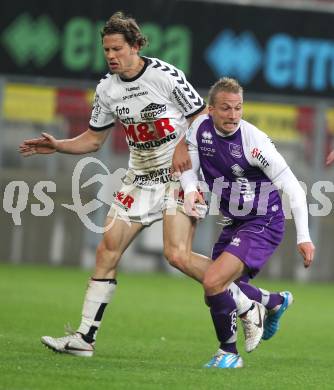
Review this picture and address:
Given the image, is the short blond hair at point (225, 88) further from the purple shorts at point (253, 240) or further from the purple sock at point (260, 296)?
the purple sock at point (260, 296)

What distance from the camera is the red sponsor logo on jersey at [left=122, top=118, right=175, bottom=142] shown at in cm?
908

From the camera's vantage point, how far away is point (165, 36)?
18.0m

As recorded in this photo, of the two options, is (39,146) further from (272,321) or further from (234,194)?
(272,321)

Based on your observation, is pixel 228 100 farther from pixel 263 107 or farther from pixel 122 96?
pixel 263 107

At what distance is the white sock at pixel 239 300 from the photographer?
8812mm

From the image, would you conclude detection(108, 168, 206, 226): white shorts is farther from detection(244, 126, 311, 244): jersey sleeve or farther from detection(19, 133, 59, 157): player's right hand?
detection(244, 126, 311, 244): jersey sleeve

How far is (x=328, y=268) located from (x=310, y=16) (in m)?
4.29

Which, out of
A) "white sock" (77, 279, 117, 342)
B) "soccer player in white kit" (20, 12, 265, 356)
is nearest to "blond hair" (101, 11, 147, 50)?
"soccer player in white kit" (20, 12, 265, 356)

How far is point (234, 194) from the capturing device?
8.69 meters

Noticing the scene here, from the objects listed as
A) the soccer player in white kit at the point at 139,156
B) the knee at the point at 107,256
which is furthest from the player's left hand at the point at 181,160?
the knee at the point at 107,256

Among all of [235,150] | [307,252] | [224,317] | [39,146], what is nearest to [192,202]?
[235,150]

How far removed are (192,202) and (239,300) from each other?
824 mm

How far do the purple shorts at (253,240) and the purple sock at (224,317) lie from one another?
0.98 feet

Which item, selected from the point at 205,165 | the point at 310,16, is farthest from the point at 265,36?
the point at 205,165
